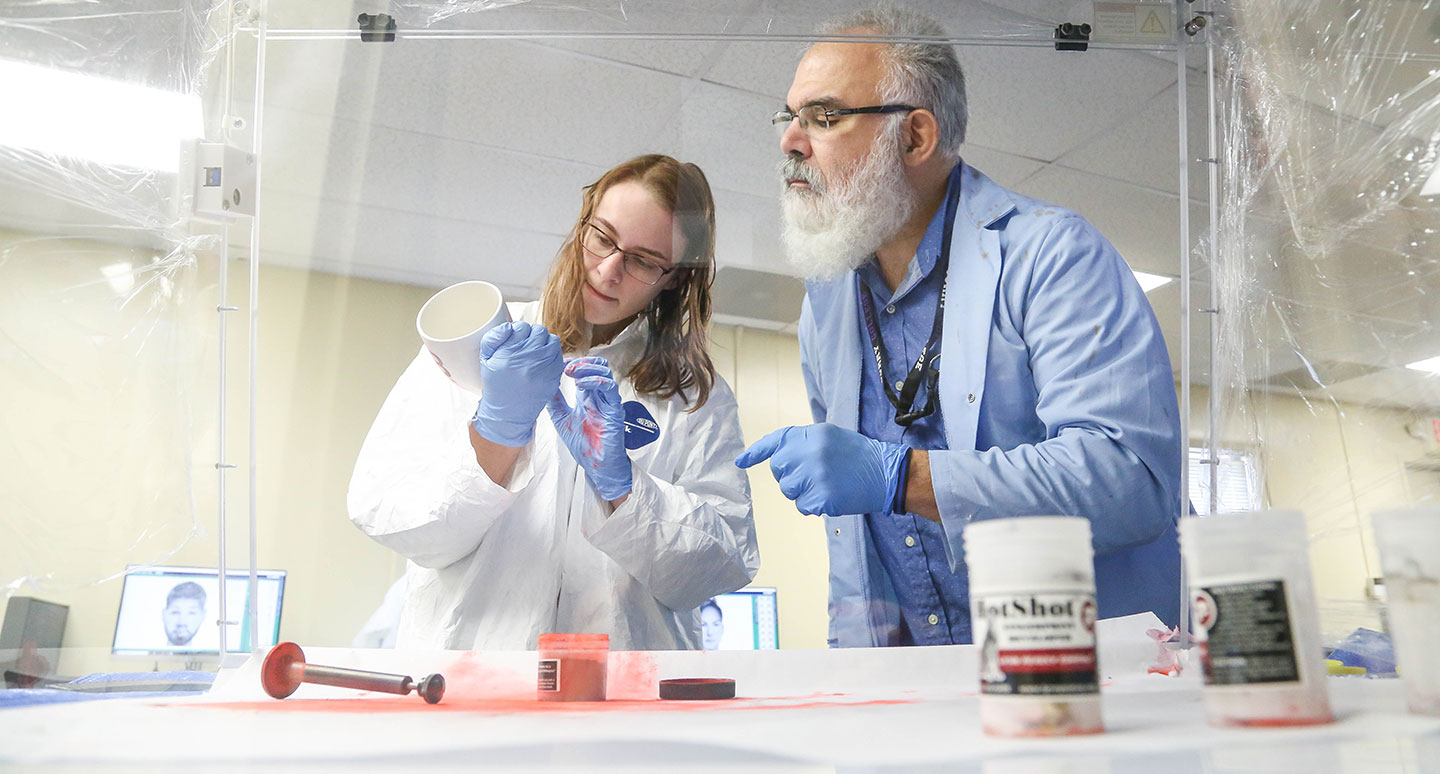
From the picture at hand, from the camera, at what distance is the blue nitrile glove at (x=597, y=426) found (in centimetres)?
117

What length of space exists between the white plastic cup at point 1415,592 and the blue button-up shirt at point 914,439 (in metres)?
0.55

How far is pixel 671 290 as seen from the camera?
1.27 metres

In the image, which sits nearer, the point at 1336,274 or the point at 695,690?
the point at 695,690

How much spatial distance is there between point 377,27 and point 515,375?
1.82 ft

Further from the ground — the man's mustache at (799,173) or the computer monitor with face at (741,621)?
the man's mustache at (799,173)

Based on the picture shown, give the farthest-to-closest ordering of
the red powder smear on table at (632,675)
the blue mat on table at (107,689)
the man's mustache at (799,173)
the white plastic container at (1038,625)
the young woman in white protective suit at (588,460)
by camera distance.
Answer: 1. the man's mustache at (799,173)
2. the young woman in white protective suit at (588,460)
3. the red powder smear on table at (632,675)
4. the blue mat on table at (107,689)
5. the white plastic container at (1038,625)

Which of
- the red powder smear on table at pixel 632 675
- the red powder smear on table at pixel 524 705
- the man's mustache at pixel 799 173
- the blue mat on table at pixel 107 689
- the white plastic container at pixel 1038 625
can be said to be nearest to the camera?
the white plastic container at pixel 1038 625

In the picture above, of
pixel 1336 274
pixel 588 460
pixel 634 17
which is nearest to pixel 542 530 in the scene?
pixel 588 460

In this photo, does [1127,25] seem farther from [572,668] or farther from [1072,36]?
[572,668]

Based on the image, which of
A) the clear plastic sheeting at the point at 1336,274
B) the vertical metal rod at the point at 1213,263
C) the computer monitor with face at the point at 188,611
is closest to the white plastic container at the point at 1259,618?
the clear plastic sheeting at the point at 1336,274

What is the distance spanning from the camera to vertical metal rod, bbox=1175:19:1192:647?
1200 mm

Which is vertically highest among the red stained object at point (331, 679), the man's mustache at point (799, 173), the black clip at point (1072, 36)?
the black clip at point (1072, 36)

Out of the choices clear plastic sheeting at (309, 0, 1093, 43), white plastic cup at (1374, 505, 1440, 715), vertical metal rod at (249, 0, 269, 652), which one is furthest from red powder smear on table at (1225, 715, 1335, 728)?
vertical metal rod at (249, 0, 269, 652)

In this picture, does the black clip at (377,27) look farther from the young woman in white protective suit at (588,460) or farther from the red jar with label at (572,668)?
the red jar with label at (572,668)
